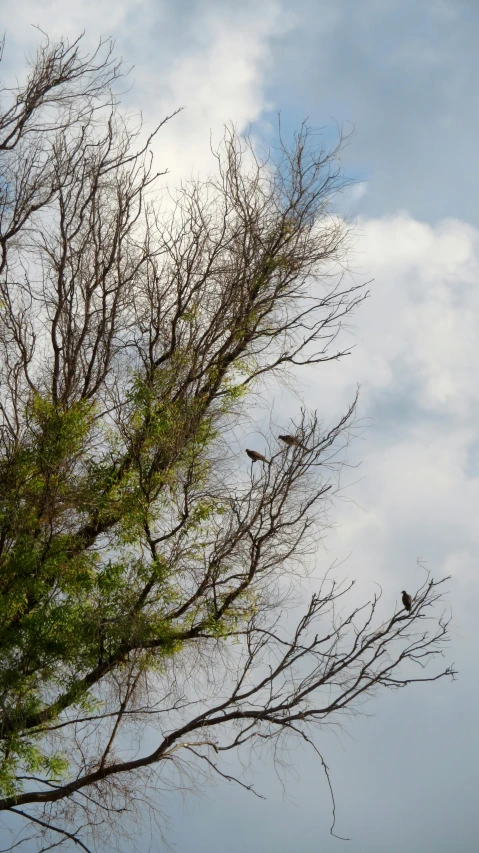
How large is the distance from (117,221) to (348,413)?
4616mm

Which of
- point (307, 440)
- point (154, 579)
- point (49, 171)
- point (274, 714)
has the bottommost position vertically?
point (274, 714)

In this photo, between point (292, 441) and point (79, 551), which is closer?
point (292, 441)

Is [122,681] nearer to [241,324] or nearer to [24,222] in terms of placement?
[241,324]

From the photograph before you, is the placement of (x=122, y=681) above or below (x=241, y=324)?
below

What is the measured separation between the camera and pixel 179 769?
10289mm

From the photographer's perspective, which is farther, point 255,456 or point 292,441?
point 255,456

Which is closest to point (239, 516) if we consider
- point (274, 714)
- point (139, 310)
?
point (274, 714)

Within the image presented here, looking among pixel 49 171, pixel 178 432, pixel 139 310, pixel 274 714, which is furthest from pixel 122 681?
pixel 49 171

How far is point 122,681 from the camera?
34.8ft

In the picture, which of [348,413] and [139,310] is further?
[139,310]

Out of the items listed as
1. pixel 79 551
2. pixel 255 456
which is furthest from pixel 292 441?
pixel 79 551

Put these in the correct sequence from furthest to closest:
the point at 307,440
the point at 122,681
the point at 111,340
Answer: the point at 111,340
the point at 122,681
the point at 307,440

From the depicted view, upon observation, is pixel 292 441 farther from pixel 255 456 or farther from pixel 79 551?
pixel 79 551

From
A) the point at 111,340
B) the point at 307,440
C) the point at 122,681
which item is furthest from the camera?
the point at 111,340
